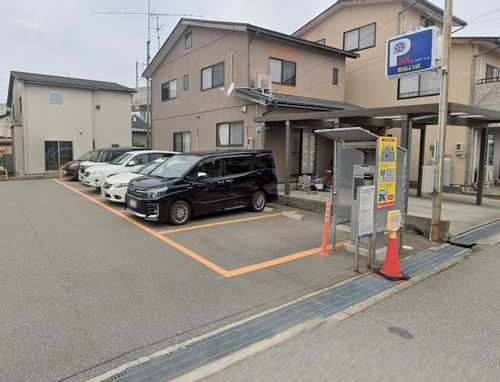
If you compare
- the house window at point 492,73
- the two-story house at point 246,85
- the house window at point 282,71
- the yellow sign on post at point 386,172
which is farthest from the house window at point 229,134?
the house window at point 492,73

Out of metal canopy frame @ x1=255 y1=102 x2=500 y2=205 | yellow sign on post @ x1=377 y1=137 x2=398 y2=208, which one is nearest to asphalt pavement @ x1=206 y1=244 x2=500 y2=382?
yellow sign on post @ x1=377 y1=137 x2=398 y2=208

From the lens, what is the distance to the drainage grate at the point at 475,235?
673 centimetres

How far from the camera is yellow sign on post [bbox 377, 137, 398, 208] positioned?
5.28 metres

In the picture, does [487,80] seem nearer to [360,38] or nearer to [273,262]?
[360,38]

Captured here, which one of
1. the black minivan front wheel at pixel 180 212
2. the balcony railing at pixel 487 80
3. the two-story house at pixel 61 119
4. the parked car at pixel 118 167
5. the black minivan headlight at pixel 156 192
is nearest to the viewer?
the black minivan headlight at pixel 156 192

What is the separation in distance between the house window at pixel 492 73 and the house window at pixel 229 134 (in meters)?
10.0

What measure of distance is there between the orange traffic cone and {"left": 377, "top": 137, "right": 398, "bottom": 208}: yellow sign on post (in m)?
0.68

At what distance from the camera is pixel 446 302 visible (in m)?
4.22

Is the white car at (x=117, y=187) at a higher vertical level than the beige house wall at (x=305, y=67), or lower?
lower

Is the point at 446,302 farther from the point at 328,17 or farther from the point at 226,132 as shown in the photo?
the point at 328,17

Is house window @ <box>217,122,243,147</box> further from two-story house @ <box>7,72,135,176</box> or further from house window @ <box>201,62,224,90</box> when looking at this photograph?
two-story house @ <box>7,72,135,176</box>

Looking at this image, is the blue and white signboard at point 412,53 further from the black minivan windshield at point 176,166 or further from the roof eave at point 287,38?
the roof eave at point 287,38

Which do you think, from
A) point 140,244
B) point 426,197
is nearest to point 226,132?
point 426,197

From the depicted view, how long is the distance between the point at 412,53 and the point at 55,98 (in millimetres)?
19230
